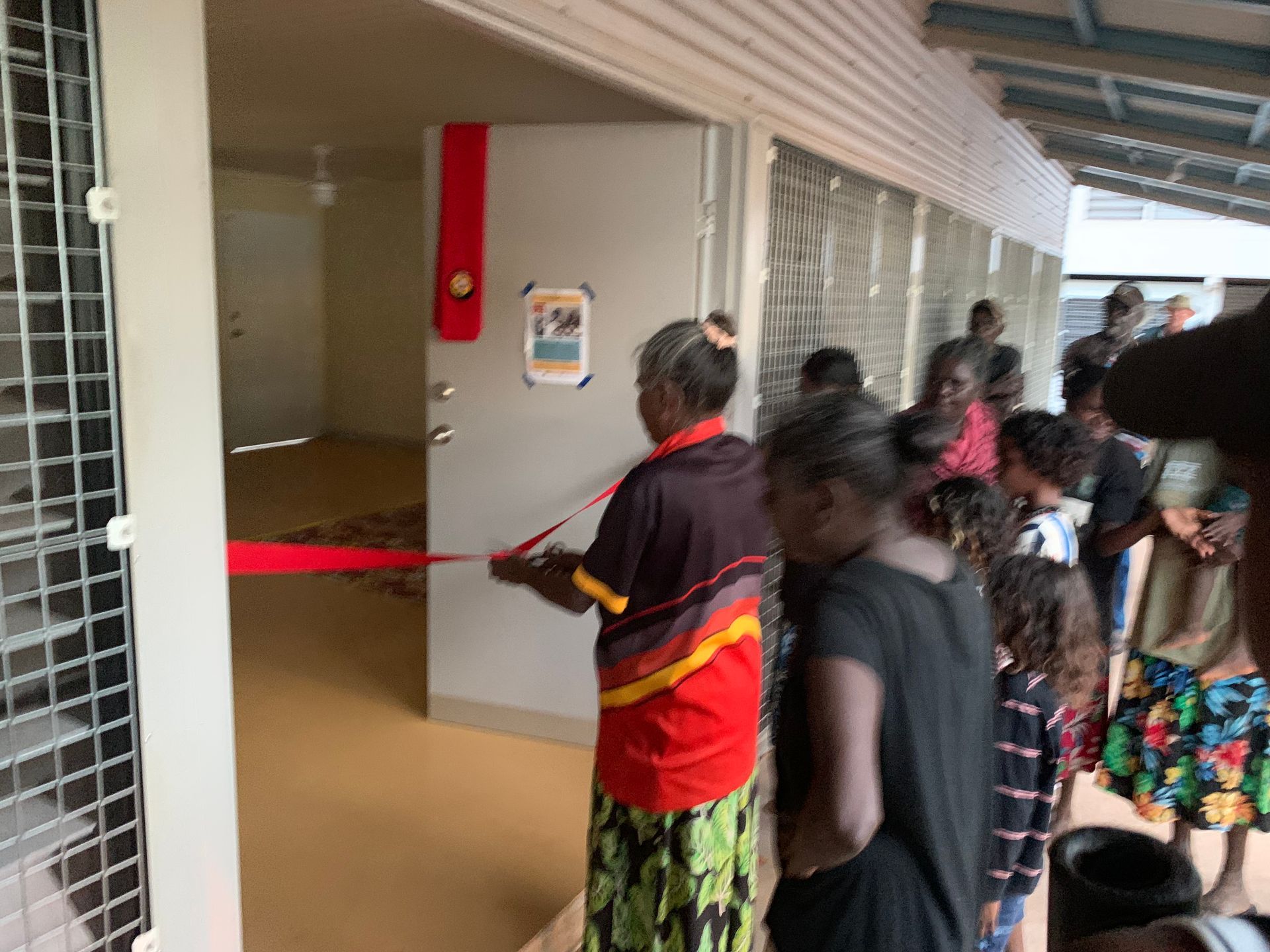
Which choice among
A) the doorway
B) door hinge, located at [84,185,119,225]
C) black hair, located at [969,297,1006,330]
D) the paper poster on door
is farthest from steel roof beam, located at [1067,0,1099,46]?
door hinge, located at [84,185,119,225]

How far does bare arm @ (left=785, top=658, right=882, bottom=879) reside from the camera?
1271mm

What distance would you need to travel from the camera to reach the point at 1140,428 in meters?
0.77

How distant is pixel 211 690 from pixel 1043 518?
207 cm

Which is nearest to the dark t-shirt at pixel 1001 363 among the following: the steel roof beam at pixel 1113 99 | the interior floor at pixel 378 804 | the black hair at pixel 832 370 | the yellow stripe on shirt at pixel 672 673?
the black hair at pixel 832 370

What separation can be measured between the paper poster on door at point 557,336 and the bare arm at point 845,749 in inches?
86.4

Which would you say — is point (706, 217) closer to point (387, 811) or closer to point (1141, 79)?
point (387, 811)

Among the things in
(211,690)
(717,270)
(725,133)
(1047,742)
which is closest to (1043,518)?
(1047,742)

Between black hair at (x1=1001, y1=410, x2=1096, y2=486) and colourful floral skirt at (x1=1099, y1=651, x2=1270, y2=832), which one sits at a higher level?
black hair at (x1=1001, y1=410, x2=1096, y2=486)

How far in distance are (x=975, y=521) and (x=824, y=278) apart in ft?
6.39

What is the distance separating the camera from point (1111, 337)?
4.46 metres

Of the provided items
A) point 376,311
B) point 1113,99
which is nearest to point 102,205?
point 1113,99

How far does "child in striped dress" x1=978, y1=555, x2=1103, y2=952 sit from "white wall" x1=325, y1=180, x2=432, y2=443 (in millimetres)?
7891

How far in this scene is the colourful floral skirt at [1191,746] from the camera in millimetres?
2816

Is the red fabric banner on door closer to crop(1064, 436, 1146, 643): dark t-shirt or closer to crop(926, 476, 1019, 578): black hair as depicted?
crop(926, 476, 1019, 578): black hair
